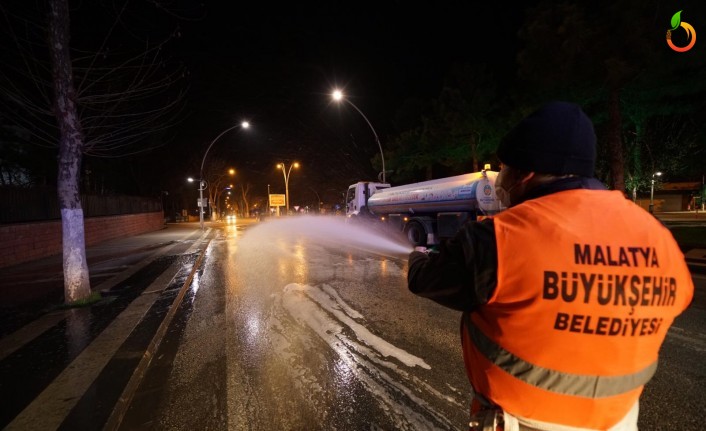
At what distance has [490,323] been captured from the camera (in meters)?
1.23

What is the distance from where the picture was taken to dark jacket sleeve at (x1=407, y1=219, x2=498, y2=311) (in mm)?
1162

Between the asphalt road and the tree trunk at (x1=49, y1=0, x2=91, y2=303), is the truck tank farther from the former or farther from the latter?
the tree trunk at (x1=49, y1=0, x2=91, y2=303)

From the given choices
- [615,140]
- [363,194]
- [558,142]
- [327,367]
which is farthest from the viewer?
[363,194]

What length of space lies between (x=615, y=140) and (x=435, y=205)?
6.94 m

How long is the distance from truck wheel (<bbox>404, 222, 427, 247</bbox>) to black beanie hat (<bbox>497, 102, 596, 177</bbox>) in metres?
12.3

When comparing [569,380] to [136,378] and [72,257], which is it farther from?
[72,257]

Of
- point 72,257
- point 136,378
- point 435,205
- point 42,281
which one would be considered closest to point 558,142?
point 136,378

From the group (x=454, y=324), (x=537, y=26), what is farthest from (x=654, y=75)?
(x=454, y=324)

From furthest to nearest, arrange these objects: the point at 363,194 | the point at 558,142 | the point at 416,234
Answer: the point at 363,194 → the point at 416,234 → the point at 558,142

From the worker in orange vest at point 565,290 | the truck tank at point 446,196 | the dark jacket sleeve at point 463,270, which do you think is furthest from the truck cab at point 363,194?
the worker in orange vest at point 565,290

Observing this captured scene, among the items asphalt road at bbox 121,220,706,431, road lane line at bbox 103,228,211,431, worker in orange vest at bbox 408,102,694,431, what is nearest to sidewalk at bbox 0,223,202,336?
road lane line at bbox 103,228,211,431

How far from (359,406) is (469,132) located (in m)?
21.0

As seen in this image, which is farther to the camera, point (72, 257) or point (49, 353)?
point (72, 257)

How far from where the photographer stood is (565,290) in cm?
107
